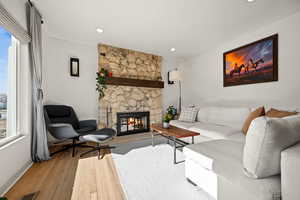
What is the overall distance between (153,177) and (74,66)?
10.0 feet

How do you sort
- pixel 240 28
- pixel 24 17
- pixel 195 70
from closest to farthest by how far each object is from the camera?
pixel 24 17 → pixel 240 28 → pixel 195 70

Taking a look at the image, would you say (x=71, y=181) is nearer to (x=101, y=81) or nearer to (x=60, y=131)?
(x=60, y=131)

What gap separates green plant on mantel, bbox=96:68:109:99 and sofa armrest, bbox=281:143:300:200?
10.9 ft

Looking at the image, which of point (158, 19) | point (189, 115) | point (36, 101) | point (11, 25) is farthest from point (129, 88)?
point (11, 25)

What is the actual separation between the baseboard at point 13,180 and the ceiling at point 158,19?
243 centimetres

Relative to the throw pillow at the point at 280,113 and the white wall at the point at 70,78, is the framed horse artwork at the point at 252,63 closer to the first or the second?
the throw pillow at the point at 280,113

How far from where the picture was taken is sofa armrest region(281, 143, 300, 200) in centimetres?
67

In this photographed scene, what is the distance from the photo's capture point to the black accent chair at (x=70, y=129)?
82.5 inches

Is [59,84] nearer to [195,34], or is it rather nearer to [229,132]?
[195,34]

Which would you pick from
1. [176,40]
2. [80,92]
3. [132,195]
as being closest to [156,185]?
[132,195]

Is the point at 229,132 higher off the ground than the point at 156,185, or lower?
higher

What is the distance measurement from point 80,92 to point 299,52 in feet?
14.7

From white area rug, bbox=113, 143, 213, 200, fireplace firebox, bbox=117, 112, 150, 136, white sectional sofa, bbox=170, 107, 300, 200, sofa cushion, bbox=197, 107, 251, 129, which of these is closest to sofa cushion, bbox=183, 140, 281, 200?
white sectional sofa, bbox=170, 107, 300, 200

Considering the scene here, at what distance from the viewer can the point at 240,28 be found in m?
2.49
